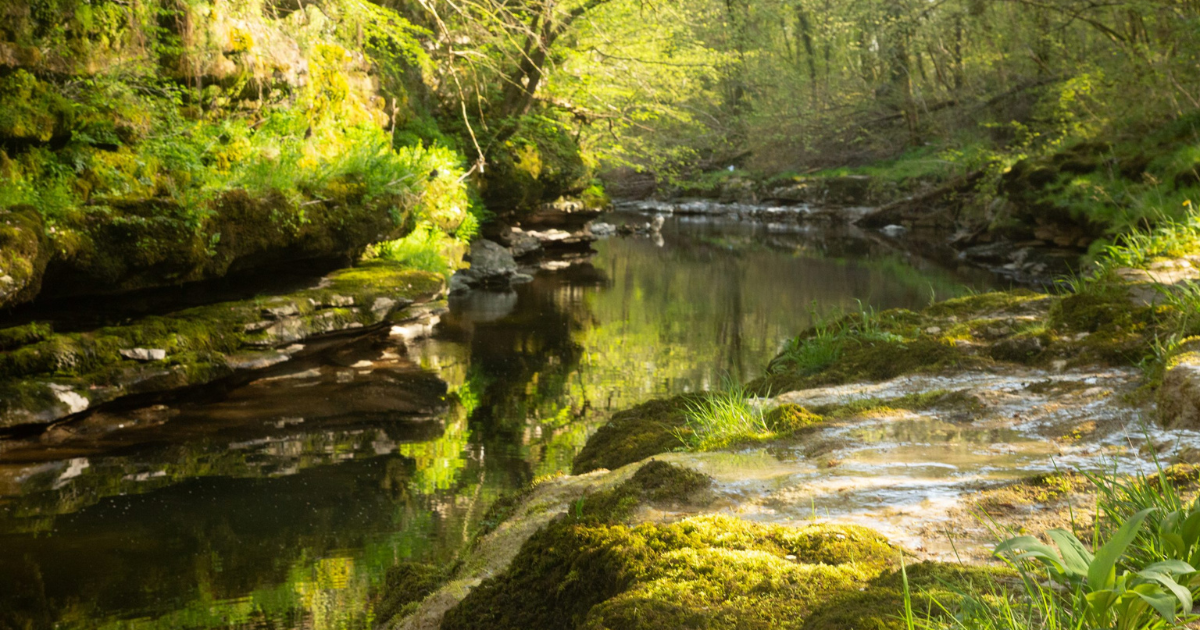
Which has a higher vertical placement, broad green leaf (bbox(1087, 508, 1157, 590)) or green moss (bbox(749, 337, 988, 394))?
broad green leaf (bbox(1087, 508, 1157, 590))

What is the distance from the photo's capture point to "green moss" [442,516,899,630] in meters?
2.17

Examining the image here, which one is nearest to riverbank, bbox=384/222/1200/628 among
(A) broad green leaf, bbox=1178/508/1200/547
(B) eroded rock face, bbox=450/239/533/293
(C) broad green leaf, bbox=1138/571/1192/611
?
(A) broad green leaf, bbox=1178/508/1200/547

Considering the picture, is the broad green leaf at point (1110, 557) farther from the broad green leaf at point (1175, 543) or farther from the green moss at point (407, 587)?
the green moss at point (407, 587)

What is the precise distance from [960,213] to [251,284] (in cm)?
2156

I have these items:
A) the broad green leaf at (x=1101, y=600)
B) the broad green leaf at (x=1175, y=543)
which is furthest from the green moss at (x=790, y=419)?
the broad green leaf at (x=1101, y=600)

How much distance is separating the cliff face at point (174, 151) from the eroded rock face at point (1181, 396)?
672 cm

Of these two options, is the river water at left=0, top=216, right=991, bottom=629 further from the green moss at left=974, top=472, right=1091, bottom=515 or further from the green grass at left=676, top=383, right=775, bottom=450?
the green moss at left=974, top=472, right=1091, bottom=515

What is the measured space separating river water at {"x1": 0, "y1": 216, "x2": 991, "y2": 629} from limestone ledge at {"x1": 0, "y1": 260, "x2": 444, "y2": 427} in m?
0.28

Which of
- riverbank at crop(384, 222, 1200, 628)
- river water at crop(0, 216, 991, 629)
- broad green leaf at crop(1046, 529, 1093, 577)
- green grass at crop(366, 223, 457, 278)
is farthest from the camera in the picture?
green grass at crop(366, 223, 457, 278)

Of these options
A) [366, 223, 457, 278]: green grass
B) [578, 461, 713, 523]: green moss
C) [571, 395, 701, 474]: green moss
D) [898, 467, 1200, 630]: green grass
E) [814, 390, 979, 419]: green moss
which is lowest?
[571, 395, 701, 474]: green moss

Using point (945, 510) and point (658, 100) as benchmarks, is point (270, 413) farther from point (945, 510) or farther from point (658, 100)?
point (658, 100)

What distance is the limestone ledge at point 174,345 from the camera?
634 centimetres

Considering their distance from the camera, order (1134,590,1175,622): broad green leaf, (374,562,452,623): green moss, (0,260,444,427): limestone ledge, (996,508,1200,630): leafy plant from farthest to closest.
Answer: (0,260,444,427): limestone ledge < (374,562,452,623): green moss < (996,508,1200,630): leafy plant < (1134,590,1175,622): broad green leaf

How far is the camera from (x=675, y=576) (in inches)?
92.7
